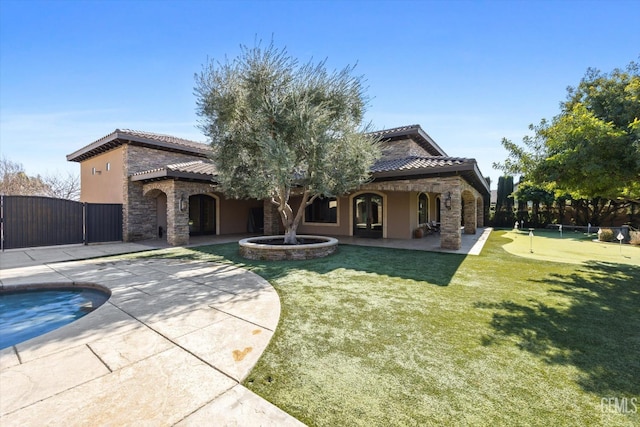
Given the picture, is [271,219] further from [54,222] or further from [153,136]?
[54,222]

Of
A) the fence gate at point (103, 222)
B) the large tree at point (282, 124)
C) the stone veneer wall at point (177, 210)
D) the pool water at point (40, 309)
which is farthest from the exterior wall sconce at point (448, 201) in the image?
the fence gate at point (103, 222)

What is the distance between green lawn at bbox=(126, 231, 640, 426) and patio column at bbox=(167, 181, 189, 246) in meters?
7.95

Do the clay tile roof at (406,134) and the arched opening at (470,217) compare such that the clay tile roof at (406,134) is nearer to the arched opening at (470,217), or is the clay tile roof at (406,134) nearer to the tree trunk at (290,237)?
the arched opening at (470,217)

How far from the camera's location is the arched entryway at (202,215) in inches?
637

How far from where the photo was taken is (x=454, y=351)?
3.30 meters

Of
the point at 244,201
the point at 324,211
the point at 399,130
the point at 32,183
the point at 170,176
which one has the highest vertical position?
the point at 399,130

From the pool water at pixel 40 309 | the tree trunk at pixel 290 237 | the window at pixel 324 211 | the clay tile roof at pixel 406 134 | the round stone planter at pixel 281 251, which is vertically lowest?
the pool water at pixel 40 309

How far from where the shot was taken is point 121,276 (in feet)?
22.6

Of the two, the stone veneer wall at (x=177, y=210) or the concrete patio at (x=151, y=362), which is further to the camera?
the stone veneer wall at (x=177, y=210)

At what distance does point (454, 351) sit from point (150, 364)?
348cm

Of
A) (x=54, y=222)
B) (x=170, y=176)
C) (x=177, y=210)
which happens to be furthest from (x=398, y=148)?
(x=54, y=222)

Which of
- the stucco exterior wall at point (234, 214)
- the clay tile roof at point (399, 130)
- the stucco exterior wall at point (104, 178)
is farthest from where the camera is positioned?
the stucco exterior wall at point (234, 214)

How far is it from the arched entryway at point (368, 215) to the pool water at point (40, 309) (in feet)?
38.0

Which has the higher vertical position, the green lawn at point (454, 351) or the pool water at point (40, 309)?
the green lawn at point (454, 351)
